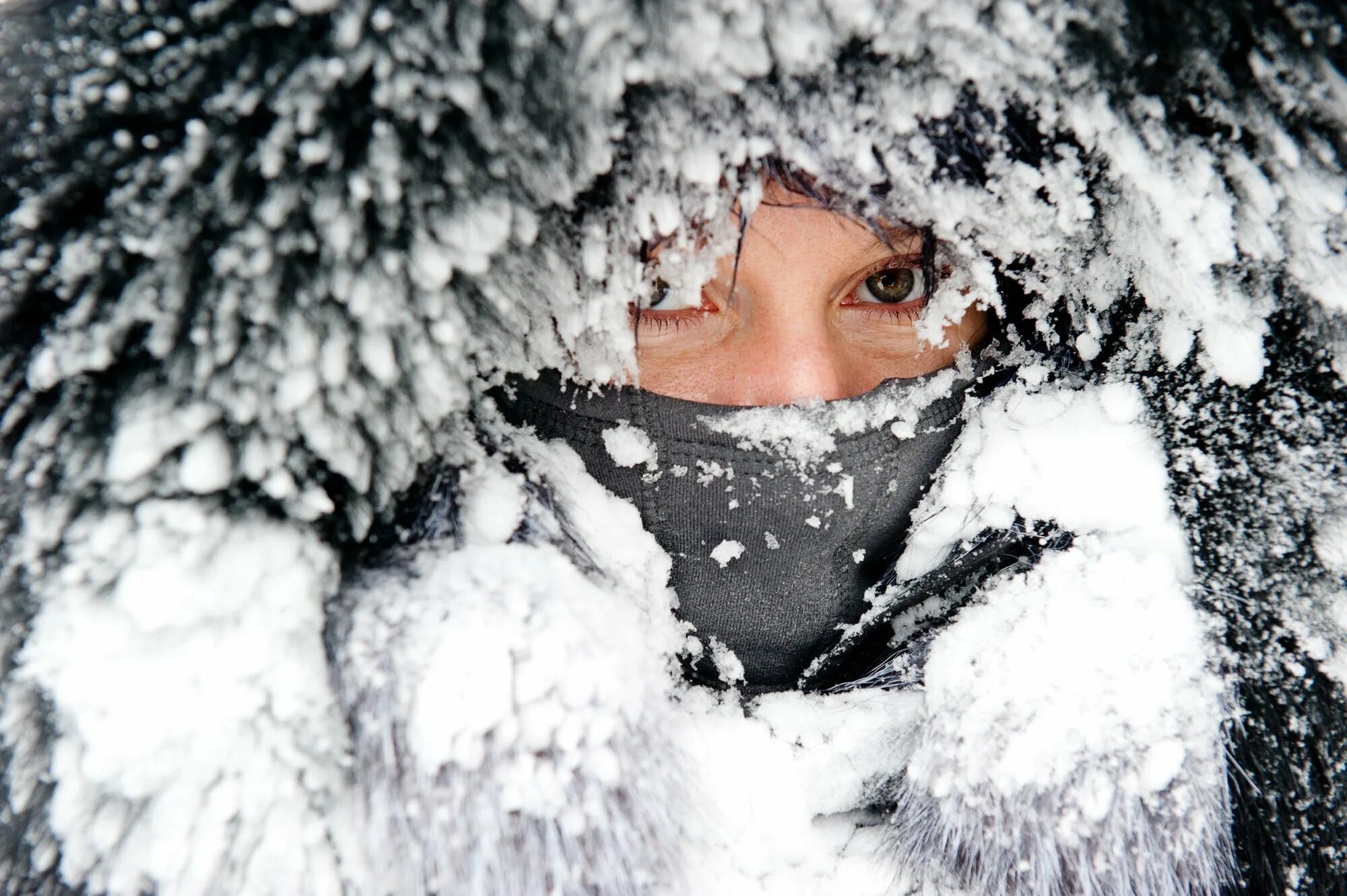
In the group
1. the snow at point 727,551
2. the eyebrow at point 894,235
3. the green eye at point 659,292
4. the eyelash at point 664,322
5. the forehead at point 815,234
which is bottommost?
the snow at point 727,551

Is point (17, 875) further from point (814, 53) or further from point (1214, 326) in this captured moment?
point (1214, 326)

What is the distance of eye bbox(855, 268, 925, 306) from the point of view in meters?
0.98

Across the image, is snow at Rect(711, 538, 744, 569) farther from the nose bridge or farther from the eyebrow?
the eyebrow

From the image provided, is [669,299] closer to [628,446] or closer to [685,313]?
[685,313]

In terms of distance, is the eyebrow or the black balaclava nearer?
the eyebrow

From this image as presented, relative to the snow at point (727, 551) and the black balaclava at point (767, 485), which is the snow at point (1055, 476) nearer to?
the black balaclava at point (767, 485)

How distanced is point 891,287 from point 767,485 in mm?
284

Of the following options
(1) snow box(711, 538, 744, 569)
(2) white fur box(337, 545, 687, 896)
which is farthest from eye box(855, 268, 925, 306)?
(2) white fur box(337, 545, 687, 896)

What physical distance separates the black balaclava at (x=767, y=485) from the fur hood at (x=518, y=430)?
0.37 feet

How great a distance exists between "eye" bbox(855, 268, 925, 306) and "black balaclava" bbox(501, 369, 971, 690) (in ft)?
0.33

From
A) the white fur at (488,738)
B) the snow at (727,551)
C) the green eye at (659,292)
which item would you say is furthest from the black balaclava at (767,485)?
the white fur at (488,738)

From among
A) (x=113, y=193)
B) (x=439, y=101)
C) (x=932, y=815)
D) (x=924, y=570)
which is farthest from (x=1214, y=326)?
(x=113, y=193)

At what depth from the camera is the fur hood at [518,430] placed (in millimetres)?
536

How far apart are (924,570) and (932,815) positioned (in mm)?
271
